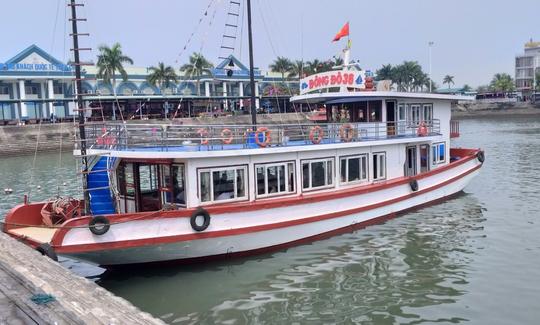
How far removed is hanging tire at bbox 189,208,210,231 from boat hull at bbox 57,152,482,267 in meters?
0.13

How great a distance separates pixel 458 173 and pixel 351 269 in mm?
9551

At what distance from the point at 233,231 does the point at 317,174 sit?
3.69 metres

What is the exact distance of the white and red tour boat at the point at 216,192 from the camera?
10727 mm

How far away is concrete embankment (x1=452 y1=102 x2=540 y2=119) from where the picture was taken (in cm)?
10552

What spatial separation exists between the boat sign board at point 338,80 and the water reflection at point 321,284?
5.56m

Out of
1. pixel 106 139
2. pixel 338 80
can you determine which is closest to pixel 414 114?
pixel 338 80

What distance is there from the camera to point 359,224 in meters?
14.8

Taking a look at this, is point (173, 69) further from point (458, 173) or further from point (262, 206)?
point (262, 206)

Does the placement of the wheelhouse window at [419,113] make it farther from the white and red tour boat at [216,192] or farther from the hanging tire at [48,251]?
the hanging tire at [48,251]

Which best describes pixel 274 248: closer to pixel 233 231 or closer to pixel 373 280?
pixel 233 231

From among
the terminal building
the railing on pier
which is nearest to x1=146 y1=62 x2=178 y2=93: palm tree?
the terminal building

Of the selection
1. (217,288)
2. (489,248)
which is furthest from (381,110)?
(217,288)

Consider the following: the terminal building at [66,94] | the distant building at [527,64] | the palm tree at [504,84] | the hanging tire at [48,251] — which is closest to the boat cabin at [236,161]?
the hanging tire at [48,251]

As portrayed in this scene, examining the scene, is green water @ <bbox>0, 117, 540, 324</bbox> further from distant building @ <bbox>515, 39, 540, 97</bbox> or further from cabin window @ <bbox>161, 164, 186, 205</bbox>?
distant building @ <bbox>515, 39, 540, 97</bbox>
